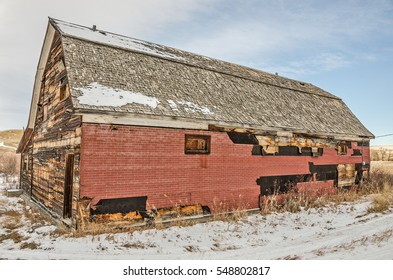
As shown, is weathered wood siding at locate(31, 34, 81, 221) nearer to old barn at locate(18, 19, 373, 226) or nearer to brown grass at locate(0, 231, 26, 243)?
old barn at locate(18, 19, 373, 226)

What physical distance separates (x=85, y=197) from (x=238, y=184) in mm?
5139

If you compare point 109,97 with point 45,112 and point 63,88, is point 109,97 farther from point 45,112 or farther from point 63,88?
point 45,112

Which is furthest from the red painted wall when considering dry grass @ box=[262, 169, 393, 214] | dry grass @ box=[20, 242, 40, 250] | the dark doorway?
the dark doorway

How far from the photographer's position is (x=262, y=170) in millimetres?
11164

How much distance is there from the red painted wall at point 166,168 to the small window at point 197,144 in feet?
0.46

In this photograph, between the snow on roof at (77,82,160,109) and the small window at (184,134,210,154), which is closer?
the snow on roof at (77,82,160,109)

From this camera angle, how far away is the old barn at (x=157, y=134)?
26.2ft

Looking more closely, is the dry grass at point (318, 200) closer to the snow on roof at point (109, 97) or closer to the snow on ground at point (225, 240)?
the snow on ground at point (225, 240)

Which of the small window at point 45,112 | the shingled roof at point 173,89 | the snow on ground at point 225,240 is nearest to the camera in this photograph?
the snow on ground at point 225,240

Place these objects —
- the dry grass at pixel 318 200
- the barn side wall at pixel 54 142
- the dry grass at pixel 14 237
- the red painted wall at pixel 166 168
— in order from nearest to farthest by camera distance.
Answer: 1. the dry grass at pixel 14 237
2. the red painted wall at pixel 166 168
3. the barn side wall at pixel 54 142
4. the dry grass at pixel 318 200

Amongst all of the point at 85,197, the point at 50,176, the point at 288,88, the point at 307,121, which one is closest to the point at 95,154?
the point at 85,197

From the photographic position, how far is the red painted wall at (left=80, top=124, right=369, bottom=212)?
782 cm

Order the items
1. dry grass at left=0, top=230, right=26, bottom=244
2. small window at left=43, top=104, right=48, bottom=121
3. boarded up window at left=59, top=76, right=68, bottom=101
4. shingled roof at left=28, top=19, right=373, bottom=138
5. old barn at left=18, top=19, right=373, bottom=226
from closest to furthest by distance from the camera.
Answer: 1. dry grass at left=0, top=230, right=26, bottom=244
2. old barn at left=18, top=19, right=373, bottom=226
3. shingled roof at left=28, top=19, right=373, bottom=138
4. boarded up window at left=59, top=76, right=68, bottom=101
5. small window at left=43, top=104, right=48, bottom=121

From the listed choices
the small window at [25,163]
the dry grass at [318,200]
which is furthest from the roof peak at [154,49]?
the small window at [25,163]
